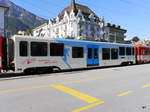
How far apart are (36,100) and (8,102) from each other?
0.91 metres

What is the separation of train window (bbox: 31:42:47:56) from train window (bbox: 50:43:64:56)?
24.3 inches

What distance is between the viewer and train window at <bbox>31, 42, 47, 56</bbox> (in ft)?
37.2

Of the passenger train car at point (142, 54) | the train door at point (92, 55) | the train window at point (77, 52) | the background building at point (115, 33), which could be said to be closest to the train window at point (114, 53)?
the train door at point (92, 55)

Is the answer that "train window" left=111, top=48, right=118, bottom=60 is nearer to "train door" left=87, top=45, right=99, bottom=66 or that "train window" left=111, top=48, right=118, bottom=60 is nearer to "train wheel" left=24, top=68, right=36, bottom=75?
"train door" left=87, top=45, right=99, bottom=66

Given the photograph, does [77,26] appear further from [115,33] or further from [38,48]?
[38,48]

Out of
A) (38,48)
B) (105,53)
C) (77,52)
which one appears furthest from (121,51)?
(38,48)

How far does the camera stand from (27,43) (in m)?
11.0

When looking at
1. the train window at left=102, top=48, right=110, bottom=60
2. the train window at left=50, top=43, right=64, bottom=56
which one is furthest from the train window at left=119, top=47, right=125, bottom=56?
the train window at left=50, top=43, right=64, bottom=56

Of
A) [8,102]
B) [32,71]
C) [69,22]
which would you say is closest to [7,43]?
[32,71]

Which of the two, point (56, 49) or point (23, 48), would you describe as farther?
point (56, 49)

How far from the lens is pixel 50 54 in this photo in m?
12.2

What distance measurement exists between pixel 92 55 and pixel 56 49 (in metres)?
4.12

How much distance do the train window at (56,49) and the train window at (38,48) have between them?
0.62 metres

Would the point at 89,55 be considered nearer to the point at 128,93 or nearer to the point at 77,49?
the point at 77,49
